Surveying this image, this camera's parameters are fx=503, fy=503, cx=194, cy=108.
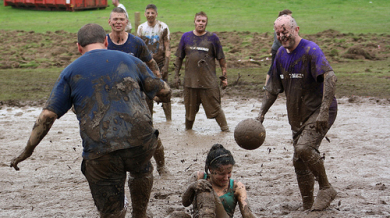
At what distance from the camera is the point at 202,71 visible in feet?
30.1

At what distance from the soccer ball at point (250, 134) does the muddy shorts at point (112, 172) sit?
136 cm

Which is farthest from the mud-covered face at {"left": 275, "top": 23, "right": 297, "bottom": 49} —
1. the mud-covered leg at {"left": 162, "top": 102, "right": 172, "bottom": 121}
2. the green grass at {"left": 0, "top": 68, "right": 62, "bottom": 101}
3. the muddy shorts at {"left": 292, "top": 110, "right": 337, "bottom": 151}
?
the green grass at {"left": 0, "top": 68, "right": 62, "bottom": 101}

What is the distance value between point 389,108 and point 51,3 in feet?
91.4

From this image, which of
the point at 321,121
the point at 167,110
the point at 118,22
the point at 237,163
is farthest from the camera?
the point at 167,110

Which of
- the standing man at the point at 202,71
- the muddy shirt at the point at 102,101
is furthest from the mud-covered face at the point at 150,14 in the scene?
the muddy shirt at the point at 102,101

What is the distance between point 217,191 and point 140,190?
2.39ft

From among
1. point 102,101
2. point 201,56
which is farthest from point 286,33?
point 201,56

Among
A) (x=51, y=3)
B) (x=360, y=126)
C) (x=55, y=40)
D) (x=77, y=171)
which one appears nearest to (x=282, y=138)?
(x=360, y=126)

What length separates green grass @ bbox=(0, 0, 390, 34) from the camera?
2336 cm

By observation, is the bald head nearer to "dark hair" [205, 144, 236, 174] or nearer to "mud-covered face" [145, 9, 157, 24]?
"dark hair" [205, 144, 236, 174]

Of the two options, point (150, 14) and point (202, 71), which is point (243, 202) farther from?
point (150, 14)

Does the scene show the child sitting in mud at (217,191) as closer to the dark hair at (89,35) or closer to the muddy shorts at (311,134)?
the muddy shorts at (311,134)

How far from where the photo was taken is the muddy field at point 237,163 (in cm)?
569

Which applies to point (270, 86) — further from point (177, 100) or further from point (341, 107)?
point (177, 100)
